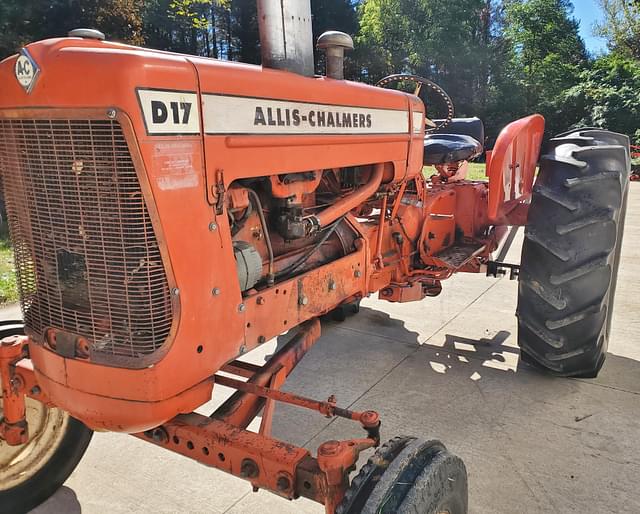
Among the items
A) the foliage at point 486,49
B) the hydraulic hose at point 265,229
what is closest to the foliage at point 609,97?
the foliage at point 486,49

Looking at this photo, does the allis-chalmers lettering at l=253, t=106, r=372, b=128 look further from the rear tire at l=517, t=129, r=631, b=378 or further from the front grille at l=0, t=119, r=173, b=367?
the rear tire at l=517, t=129, r=631, b=378

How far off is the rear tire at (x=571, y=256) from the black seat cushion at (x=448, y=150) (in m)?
0.70

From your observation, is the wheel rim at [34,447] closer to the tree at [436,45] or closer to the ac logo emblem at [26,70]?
the ac logo emblem at [26,70]

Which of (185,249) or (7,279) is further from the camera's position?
(7,279)

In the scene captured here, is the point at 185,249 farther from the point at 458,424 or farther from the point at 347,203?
the point at 458,424

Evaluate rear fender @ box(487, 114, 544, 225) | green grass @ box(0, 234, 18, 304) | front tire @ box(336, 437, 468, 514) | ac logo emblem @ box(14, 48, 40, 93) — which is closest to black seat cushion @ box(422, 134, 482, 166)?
rear fender @ box(487, 114, 544, 225)

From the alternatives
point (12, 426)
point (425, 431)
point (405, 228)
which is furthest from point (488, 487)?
point (12, 426)

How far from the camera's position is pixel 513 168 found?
380cm

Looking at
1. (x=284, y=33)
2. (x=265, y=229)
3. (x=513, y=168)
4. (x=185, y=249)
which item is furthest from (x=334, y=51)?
(x=513, y=168)

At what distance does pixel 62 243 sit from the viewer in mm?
1760

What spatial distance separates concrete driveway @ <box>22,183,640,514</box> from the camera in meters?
2.51

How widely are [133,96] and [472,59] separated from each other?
3338cm

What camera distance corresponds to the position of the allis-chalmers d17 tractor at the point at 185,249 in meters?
1.62

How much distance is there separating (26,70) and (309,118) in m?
0.99
